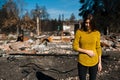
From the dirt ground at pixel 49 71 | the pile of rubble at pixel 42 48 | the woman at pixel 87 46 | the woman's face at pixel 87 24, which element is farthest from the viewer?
the pile of rubble at pixel 42 48

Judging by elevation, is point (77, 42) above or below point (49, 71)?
above

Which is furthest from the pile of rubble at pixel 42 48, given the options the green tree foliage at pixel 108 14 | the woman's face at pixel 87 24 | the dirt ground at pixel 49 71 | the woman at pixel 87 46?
the green tree foliage at pixel 108 14

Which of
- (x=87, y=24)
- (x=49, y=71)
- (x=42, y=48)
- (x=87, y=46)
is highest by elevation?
(x=87, y=24)

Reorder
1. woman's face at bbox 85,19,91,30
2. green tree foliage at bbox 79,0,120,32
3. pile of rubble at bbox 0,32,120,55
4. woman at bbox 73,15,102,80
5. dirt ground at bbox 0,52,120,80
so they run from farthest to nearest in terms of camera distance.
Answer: green tree foliage at bbox 79,0,120,32
pile of rubble at bbox 0,32,120,55
dirt ground at bbox 0,52,120,80
woman at bbox 73,15,102,80
woman's face at bbox 85,19,91,30

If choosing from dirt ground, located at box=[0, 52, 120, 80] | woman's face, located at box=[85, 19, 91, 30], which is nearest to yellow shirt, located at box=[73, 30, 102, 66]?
woman's face, located at box=[85, 19, 91, 30]

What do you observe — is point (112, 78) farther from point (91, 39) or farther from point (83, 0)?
point (83, 0)

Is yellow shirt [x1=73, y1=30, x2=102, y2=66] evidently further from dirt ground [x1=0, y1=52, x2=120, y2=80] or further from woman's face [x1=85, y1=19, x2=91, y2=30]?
dirt ground [x1=0, y1=52, x2=120, y2=80]

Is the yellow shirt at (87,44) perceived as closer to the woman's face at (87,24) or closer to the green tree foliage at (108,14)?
the woman's face at (87,24)

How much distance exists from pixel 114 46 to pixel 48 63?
999 centimetres

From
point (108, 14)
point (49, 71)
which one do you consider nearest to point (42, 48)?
point (49, 71)

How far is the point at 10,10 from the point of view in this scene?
267 feet

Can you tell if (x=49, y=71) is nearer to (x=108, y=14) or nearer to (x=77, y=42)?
(x=77, y=42)

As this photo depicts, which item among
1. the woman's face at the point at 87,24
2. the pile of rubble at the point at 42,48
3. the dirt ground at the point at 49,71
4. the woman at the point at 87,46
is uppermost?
the woman's face at the point at 87,24

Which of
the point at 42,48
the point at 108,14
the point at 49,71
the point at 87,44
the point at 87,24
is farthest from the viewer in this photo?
the point at 108,14
